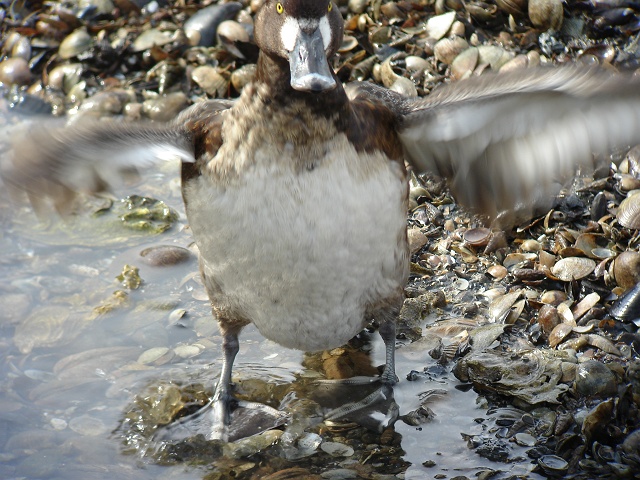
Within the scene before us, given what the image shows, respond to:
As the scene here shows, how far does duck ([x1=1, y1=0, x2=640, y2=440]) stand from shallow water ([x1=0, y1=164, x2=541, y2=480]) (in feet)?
1.99

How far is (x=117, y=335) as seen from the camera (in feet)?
17.5

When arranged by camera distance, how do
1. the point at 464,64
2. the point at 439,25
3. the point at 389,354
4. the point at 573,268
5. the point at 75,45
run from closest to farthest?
1. the point at 389,354
2. the point at 573,268
3. the point at 464,64
4. the point at 439,25
5. the point at 75,45

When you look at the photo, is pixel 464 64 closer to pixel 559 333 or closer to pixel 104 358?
pixel 559 333

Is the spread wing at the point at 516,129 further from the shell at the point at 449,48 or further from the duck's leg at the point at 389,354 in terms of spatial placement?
the shell at the point at 449,48

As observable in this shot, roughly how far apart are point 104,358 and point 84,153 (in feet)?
5.46

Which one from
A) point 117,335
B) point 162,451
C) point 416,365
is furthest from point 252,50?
point 162,451

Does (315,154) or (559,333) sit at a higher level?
(315,154)

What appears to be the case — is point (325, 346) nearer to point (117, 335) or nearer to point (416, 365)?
point (416, 365)

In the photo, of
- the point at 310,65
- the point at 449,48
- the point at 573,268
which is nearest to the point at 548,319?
the point at 573,268

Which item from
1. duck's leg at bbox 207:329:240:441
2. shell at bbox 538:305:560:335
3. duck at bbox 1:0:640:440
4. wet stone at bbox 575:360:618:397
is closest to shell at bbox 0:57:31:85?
duck at bbox 1:0:640:440

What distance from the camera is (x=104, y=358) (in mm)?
5137

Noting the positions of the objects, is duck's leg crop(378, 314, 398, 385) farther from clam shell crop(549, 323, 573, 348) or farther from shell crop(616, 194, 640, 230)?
shell crop(616, 194, 640, 230)

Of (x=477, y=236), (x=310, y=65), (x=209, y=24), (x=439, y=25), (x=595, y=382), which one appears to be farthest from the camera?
(x=209, y=24)

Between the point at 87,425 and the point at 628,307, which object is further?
the point at 628,307
